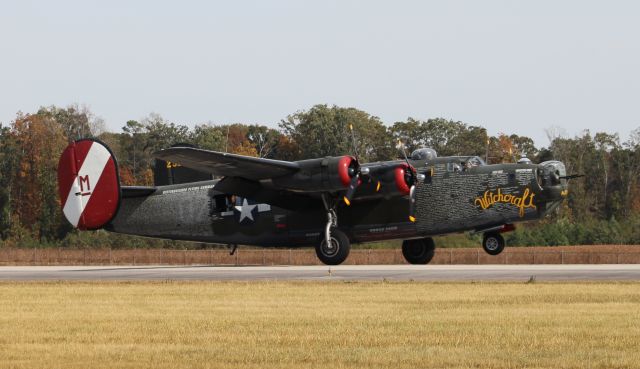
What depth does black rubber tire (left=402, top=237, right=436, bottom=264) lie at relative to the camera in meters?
45.4

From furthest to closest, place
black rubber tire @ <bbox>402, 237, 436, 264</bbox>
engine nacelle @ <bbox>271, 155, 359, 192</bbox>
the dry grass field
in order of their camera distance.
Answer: black rubber tire @ <bbox>402, 237, 436, 264</bbox> < engine nacelle @ <bbox>271, 155, 359, 192</bbox> < the dry grass field

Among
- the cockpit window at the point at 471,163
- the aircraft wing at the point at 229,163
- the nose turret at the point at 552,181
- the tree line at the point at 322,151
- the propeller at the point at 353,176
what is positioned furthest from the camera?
the tree line at the point at 322,151

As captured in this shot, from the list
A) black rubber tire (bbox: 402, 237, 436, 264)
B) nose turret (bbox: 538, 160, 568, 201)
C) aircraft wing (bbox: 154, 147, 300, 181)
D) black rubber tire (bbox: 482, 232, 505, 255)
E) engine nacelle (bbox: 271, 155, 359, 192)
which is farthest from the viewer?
black rubber tire (bbox: 402, 237, 436, 264)

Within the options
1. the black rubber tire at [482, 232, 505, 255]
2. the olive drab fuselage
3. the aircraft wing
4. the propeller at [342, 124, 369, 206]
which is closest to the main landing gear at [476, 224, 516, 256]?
the black rubber tire at [482, 232, 505, 255]

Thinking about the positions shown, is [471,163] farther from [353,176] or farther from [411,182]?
[353,176]

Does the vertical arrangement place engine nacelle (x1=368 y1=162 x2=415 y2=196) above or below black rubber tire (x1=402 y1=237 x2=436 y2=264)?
above

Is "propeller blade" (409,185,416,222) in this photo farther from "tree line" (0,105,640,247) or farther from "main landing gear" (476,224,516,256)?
"tree line" (0,105,640,247)

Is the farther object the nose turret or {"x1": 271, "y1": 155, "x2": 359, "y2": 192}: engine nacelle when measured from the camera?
the nose turret

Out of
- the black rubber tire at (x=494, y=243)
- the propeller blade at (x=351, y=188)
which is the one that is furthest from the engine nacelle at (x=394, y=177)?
the black rubber tire at (x=494, y=243)

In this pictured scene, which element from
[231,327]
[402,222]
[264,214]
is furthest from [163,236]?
[231,327]

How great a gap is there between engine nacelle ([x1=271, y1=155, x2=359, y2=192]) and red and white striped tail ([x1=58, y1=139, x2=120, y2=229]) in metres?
7.82

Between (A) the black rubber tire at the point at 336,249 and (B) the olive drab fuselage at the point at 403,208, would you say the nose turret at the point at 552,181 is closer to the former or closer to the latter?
(B) the olive drab fuselage at the point at 403,208

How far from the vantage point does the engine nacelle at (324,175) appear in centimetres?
3928

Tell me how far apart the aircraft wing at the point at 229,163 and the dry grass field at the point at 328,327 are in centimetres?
1052
